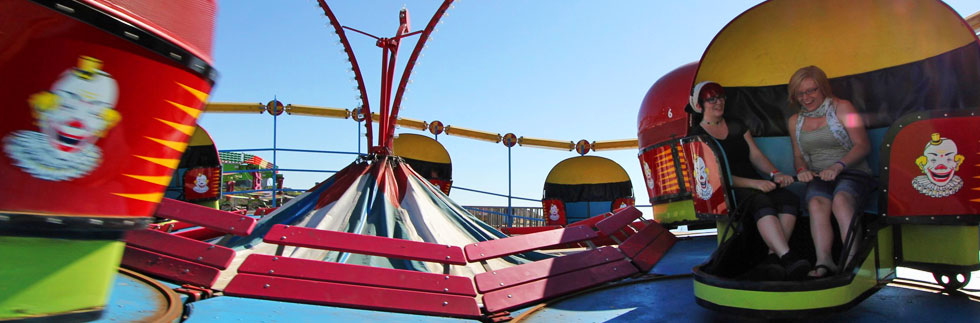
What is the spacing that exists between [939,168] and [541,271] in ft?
8.45

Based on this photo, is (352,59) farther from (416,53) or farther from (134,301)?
(134,301)

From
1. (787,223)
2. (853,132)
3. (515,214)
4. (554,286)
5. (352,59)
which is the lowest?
(515,214)

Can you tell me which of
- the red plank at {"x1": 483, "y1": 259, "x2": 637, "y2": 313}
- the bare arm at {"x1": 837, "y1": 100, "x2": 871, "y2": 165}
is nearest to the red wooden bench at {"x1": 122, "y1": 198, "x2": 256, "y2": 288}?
the red plank at {"x1": 483, "y1": 259, "x2": 637, "y2": 313}

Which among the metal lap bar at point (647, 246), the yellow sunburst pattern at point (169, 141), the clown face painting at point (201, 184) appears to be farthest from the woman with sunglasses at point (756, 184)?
the clown face painting at point (201, 184)

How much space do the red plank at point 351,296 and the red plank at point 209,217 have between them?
1.88ft

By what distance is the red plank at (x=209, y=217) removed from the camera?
409cm

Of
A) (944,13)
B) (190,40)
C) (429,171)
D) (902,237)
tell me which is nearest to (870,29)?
(944,13)

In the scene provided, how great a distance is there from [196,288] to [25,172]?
199cm

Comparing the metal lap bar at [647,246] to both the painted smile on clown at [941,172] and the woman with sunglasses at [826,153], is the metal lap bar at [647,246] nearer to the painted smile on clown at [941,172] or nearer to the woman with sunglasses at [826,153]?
the woman with sunglasses at [826,153]

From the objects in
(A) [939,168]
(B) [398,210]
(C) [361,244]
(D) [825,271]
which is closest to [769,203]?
(D) [825,271]

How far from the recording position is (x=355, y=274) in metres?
3.74

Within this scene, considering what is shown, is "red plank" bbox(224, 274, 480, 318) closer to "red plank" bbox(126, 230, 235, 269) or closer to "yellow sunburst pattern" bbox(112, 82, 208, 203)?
"red plank" bbox(126, 230, 235, 269)

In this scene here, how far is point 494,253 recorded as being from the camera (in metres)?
4.22

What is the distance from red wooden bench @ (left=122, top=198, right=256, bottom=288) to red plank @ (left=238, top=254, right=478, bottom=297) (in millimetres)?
238
